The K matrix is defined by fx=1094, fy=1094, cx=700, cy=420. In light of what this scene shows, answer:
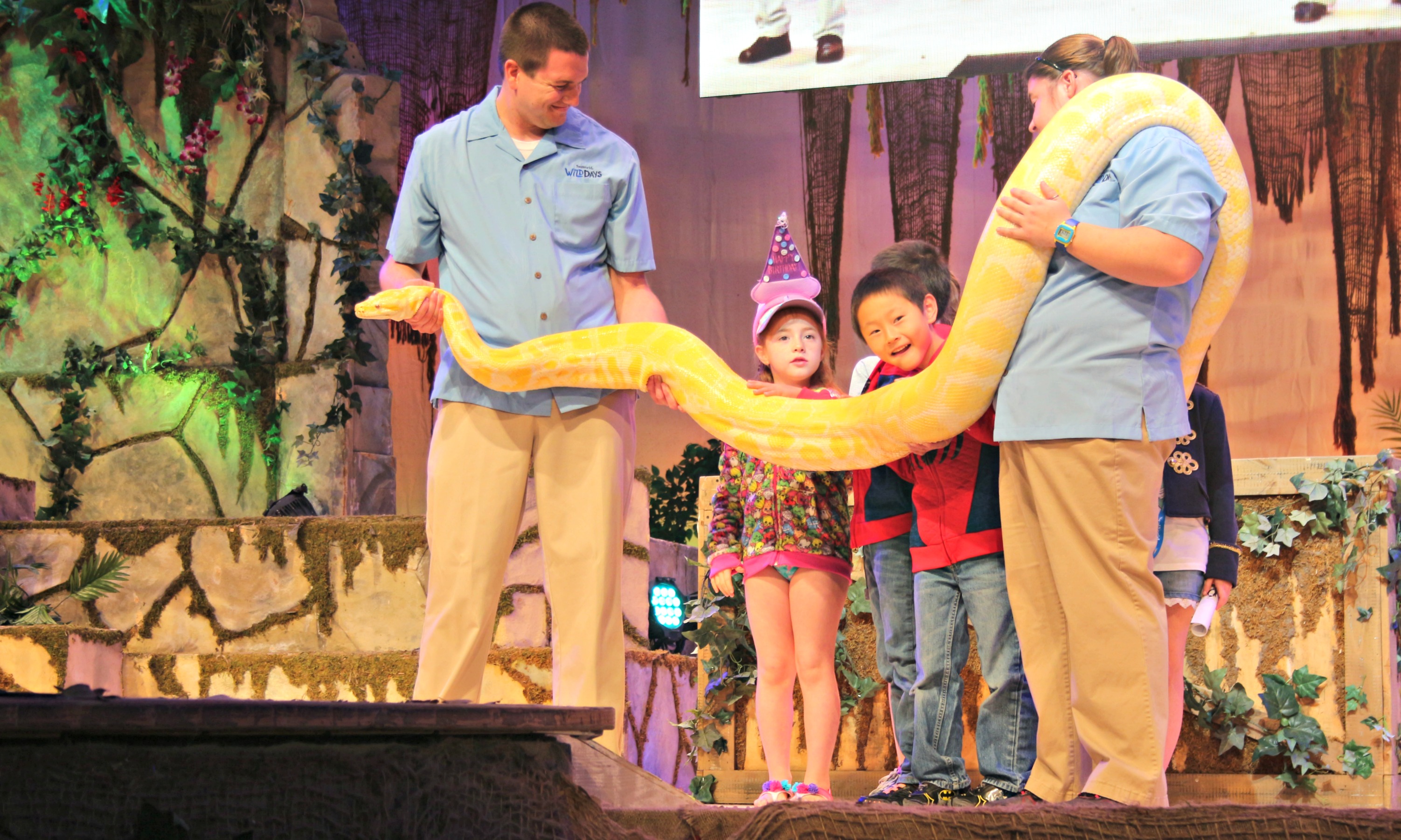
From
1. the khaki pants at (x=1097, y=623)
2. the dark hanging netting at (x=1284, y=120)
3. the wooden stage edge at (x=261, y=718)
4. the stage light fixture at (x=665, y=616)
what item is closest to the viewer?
the wooden stage edge at (x=261, y=718)

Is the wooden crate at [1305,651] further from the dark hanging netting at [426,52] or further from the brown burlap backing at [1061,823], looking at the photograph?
the dark hanging netting at [426,52]

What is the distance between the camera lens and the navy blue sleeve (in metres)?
2.82

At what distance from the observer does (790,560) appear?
2828 mm

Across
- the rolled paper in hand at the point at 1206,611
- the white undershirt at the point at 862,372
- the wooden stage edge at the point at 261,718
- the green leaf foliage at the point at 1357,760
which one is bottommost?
the green leaf foliage at the point at 1357,760

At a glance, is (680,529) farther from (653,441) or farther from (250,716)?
(250,716)

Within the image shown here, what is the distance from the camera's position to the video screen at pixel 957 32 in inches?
A: 255

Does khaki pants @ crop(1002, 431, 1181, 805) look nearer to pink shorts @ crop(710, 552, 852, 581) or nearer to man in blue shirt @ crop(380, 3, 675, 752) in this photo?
pink shorts @ crop(710, 552, 852, 581)

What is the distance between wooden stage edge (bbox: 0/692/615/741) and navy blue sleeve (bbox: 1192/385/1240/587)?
6.80ft

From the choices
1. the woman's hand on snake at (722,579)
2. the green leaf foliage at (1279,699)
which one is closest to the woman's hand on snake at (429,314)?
the woman's hand on snake at (722,579)

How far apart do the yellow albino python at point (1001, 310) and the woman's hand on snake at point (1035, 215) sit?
29 millimetres

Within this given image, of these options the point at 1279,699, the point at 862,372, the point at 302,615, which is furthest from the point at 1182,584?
the point at 302,615

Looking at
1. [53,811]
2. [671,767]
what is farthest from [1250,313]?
[53,811]

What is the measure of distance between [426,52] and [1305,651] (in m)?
6.42

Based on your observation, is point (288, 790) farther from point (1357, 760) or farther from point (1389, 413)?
point (1389, 413)
